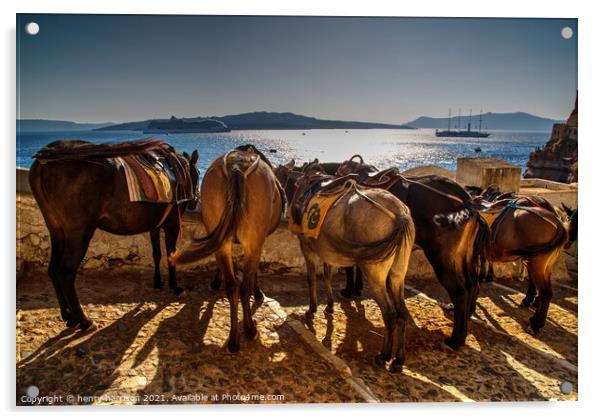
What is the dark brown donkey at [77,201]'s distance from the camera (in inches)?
126

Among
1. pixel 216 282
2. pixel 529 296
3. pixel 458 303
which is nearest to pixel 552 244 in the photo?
pixel 529 296

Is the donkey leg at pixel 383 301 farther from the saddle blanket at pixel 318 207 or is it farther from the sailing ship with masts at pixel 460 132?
the sailing ship with masts at pixel 460 132

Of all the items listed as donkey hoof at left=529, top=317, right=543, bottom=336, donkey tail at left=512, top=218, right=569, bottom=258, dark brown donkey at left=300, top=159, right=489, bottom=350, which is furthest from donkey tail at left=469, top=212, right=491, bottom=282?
donkey hoof at left=529, top=317, right=543, bottom=336

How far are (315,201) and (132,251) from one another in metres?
2.70

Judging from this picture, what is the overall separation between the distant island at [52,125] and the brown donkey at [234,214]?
147 centimetres

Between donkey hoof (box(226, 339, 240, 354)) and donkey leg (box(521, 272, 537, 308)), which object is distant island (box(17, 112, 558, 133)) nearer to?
donkey leg (box(521, 272, 537, 308))

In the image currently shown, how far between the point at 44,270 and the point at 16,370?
1.67 m

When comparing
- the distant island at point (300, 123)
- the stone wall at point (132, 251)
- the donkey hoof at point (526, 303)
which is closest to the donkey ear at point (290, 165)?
the distant island at point (300, 123)

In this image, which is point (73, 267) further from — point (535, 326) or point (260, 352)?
point (535, 326)

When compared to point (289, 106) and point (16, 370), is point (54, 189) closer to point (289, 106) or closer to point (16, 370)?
point (16, 370)

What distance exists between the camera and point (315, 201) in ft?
11.6

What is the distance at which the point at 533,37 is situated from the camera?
3.56 metres

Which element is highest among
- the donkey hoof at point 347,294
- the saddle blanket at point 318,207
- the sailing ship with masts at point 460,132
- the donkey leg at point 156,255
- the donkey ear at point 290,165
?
the sailing ship with masts at point 460,132
